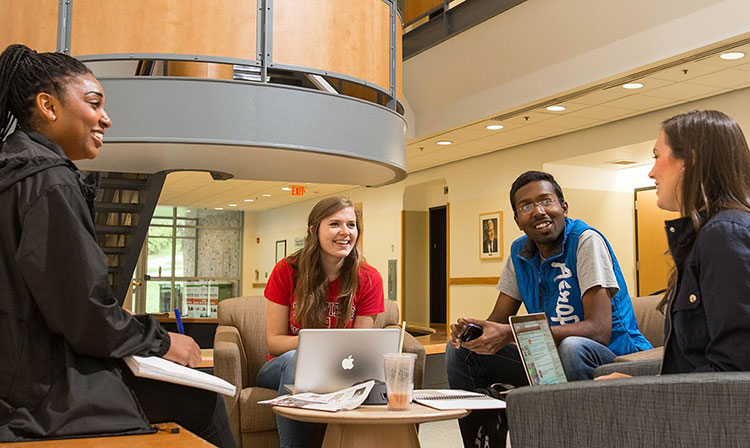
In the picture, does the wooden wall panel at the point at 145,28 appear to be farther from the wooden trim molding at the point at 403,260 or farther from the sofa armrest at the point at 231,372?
the wooden trim molding at the point at 403,260

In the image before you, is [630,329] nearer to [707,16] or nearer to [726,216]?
[726,216]

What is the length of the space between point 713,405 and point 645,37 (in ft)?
19.0

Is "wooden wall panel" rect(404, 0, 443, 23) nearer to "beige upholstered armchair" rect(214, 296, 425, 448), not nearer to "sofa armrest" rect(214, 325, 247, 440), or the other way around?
"beige upholstered armchair" rect(214, 296, 425, 448)

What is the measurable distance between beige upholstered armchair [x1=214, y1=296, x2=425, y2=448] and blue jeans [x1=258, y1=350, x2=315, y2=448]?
0.09 m

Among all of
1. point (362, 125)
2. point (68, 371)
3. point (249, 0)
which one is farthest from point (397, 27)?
point (68, 371)

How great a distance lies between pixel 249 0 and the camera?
4.41 metres

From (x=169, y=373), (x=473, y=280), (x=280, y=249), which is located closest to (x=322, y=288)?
(x=169, y=373)

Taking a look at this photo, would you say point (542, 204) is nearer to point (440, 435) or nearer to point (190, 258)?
point (440, 435)

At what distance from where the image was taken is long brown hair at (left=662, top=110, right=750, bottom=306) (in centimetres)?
167

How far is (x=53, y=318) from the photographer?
60.6 inches

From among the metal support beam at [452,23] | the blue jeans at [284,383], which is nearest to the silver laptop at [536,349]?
the blue jeans at [284,383]

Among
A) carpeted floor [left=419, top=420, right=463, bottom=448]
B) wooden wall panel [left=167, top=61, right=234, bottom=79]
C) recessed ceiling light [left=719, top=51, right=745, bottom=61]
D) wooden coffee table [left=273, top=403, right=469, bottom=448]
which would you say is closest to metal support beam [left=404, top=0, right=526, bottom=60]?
recessed ceiling light [left=719, top=51, right=745, bottom=61]

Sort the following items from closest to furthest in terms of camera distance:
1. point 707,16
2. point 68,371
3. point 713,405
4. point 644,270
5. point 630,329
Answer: point 713,405, point 68,371, point 630,329, point 707,16, point 644,270

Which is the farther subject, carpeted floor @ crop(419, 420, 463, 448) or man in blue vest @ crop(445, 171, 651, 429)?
carpeted floor @ crop(419, 420, 463, 448)
